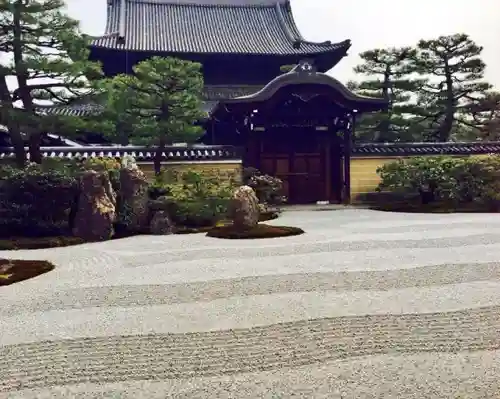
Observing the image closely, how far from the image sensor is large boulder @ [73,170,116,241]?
11.8 m

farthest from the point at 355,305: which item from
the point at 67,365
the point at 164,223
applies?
the point at 164,223

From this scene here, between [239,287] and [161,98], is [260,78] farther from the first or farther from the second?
[239,287]

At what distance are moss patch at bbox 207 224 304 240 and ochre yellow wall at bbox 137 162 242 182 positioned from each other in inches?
236

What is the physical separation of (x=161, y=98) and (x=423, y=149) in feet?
32.2

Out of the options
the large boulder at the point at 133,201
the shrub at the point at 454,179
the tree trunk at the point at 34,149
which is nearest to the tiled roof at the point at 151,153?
the tree trunk at the point at 34,149

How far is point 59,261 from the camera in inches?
356

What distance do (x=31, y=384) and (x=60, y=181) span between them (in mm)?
8387

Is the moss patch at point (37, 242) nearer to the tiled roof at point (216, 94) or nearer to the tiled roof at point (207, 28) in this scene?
the tiled roof at point (216, 94)

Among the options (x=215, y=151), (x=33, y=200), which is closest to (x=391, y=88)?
(x=215, y=151)

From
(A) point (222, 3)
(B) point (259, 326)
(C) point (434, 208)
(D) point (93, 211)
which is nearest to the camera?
(B) point (259, 326)

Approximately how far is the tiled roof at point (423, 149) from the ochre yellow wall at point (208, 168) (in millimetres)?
4491

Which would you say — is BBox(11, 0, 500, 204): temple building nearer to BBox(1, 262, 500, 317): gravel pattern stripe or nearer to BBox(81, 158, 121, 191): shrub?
BBox(81, 158, 121, 191): shrub

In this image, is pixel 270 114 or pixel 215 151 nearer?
pixel 270 114

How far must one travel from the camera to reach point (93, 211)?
11891mm
